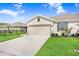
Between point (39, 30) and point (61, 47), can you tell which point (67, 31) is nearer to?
point (61, 47)

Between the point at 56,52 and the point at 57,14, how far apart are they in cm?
112

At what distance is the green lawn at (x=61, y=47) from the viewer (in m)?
7.75

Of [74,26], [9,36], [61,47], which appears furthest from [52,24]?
[9,36]

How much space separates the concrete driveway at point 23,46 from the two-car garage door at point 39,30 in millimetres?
126

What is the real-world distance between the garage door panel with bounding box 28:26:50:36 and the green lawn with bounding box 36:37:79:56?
364 millimetres

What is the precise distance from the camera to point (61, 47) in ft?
25.8

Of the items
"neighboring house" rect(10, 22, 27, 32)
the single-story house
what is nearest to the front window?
Result: the single-story house

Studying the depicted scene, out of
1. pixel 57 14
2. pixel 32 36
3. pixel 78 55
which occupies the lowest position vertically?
pixel 78 55

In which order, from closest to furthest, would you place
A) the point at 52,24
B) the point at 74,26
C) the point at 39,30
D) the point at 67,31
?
1. the point at 74,26
2. the point at 67,31
3. the point at 52,24
4. the point at 39,30

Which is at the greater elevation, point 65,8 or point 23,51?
point 65,8

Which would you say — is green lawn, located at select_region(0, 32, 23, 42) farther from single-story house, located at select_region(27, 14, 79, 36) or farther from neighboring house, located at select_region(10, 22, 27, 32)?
single-story house, located at select_region(27, 14, 79, 36)

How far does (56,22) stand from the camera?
8.15 m

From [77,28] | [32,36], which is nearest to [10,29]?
[32,36]

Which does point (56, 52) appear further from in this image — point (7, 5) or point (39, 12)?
point (7, 5)
